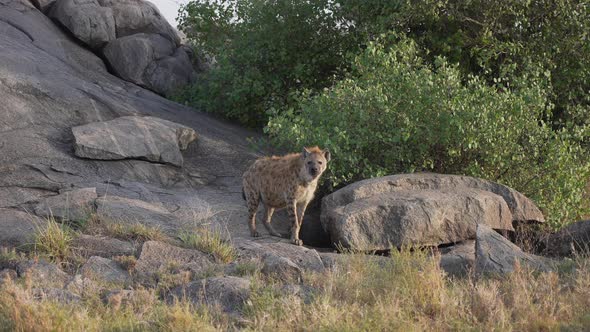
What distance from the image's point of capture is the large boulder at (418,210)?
36.2 ft

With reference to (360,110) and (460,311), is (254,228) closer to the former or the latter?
(360,110)

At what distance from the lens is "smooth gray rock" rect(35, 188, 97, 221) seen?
10.9 metres

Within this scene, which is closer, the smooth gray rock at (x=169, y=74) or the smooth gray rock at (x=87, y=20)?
the smooth gray rock at (x=87, y=20)

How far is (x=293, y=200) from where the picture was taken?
11.5 meters

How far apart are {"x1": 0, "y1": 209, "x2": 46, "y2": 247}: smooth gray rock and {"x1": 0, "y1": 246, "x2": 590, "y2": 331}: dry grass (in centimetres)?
247

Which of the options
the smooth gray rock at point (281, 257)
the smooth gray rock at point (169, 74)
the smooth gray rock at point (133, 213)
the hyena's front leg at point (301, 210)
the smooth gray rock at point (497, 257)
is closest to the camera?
the smooth gray rock at point (281, 257)

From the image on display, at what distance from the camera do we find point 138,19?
20672 mm

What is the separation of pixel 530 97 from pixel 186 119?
287 inches

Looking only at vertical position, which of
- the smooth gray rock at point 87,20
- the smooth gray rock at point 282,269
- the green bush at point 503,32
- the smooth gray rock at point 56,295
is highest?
the green bush at point 503,32

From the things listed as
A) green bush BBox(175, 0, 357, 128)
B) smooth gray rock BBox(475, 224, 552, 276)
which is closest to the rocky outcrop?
green bush BBox(175, 0, 357, 128)

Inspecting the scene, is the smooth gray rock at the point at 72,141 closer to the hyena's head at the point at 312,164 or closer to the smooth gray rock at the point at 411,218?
the hyena's head at the point at 312,164

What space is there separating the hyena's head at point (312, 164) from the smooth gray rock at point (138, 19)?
10767mm

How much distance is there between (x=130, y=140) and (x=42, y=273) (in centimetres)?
593

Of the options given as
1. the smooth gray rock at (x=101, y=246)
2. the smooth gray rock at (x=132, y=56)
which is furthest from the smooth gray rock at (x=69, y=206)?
the smooth gray rock at (x=132, y=56)
